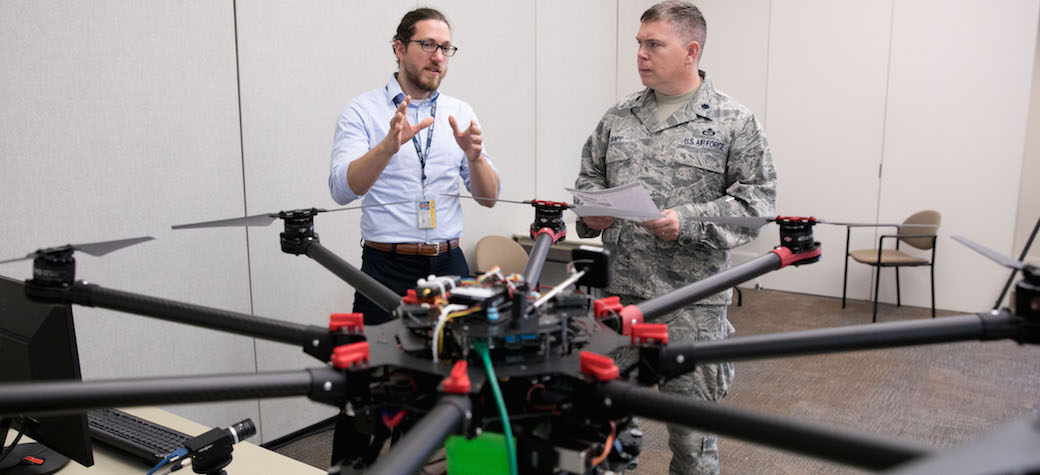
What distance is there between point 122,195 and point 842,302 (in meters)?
5.01

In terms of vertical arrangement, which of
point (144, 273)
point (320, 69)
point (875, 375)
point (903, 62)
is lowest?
point (875, 375)

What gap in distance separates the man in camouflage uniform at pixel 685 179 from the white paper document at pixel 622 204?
0.67 meters

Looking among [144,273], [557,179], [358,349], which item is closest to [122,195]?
[144,273]

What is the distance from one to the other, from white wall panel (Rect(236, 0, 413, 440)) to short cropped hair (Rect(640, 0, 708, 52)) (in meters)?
1.51

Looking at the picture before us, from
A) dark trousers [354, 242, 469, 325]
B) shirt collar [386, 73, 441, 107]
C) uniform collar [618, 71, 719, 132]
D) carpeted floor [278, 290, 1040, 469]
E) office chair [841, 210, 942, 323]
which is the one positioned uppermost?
shirt collar [386, 73, 441, 107]

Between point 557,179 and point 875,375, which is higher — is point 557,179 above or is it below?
above

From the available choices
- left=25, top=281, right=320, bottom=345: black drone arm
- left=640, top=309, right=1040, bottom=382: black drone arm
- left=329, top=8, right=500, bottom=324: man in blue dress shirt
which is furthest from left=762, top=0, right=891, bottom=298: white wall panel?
left=25, top=281, right=320, bottom=345: black drone arm

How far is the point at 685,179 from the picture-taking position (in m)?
2.10

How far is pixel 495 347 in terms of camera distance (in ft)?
2.88

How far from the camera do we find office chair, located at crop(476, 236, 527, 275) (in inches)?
146

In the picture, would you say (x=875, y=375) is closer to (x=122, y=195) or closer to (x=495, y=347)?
(x=495, y=347)

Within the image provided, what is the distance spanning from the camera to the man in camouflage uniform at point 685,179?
199 centimetres

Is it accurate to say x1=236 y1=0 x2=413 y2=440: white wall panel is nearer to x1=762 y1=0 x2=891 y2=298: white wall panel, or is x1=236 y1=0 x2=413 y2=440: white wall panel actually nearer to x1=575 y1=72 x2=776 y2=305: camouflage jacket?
x1=575 y1=72 x2=776 y2=305: camouflage jacket

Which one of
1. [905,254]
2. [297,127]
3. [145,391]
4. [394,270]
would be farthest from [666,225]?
[905,254]
